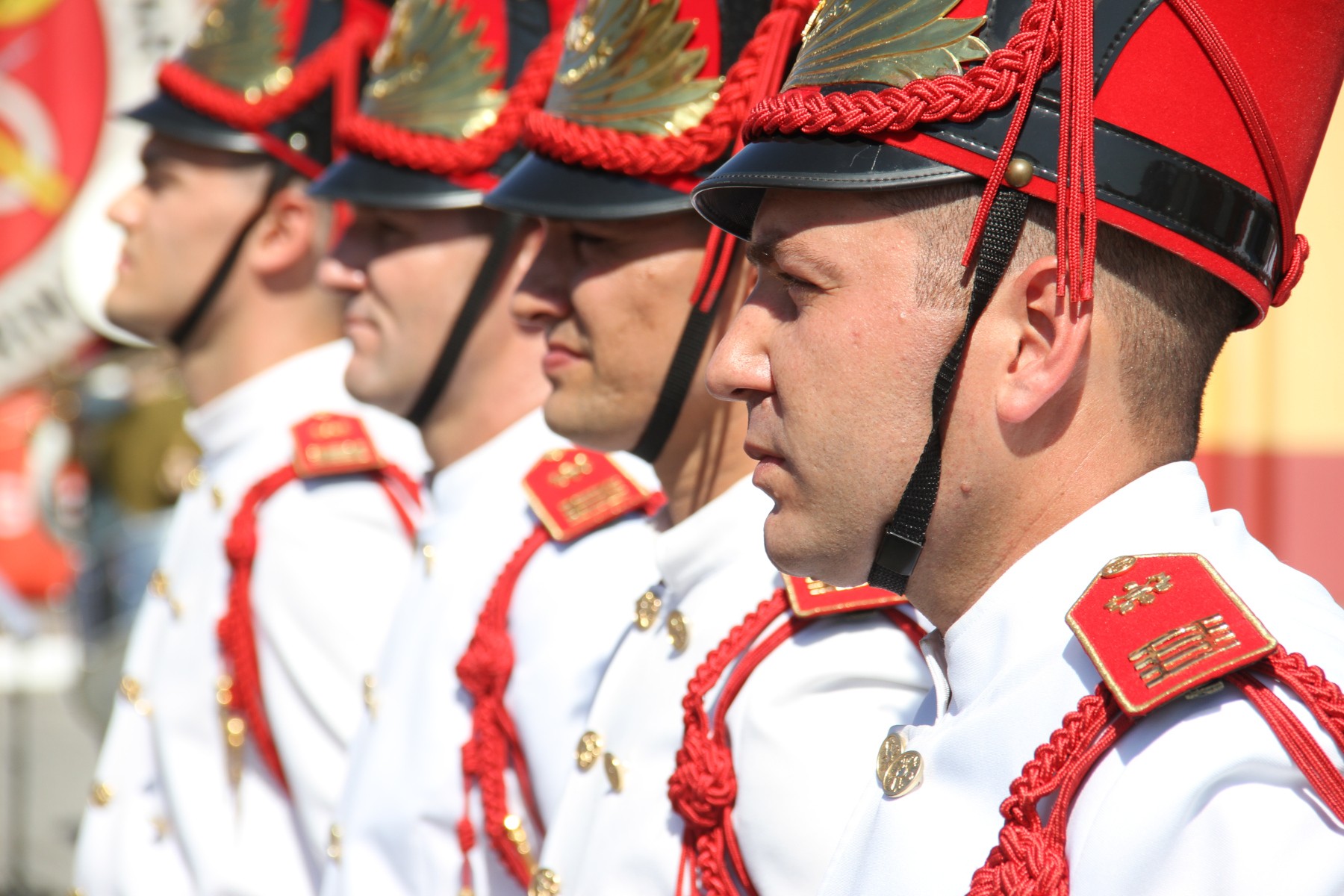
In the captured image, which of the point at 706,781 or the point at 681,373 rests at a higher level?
the point at 681,373

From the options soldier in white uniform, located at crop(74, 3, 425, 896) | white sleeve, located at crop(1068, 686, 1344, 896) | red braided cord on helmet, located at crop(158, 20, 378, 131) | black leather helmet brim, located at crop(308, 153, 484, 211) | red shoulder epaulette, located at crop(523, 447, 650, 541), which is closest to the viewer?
white sleeve, located at crop(1068, 686, 1344, 896)

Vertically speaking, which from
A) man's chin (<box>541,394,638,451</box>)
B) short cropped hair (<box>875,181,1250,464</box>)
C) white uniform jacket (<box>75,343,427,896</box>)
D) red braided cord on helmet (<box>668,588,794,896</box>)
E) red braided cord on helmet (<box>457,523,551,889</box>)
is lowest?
white uniform jacket (<box>75,343,427,896</box>)

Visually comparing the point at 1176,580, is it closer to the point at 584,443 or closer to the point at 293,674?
the point at 584,443

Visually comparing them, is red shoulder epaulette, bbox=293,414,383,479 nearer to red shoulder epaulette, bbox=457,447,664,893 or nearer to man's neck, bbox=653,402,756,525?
red shoulder epaulette, bbox=457,447,664,893

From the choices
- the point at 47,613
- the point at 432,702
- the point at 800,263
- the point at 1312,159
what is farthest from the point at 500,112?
the point at 47,613

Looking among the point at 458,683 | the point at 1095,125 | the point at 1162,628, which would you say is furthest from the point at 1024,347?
the point at 458,683

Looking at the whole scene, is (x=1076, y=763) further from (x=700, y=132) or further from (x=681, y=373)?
(x=700, y=132)

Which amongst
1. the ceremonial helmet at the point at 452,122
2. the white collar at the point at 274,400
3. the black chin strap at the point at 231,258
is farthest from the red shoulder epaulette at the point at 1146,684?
the black chin strap at the point at 231,258

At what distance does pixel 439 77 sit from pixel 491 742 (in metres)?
1.46

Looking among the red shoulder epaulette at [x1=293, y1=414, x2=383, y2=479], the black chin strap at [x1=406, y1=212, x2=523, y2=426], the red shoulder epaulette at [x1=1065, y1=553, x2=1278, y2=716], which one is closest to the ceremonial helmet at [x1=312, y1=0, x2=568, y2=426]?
the black chin strap at [x1=406, y1=212, x2=523, y2=426]

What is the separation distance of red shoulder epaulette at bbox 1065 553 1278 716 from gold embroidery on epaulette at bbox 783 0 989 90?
21.5 inches

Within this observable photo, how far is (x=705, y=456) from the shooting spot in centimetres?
244

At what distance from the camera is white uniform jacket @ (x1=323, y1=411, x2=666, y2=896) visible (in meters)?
2.69

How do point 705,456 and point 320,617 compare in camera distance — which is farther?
point 320,617
